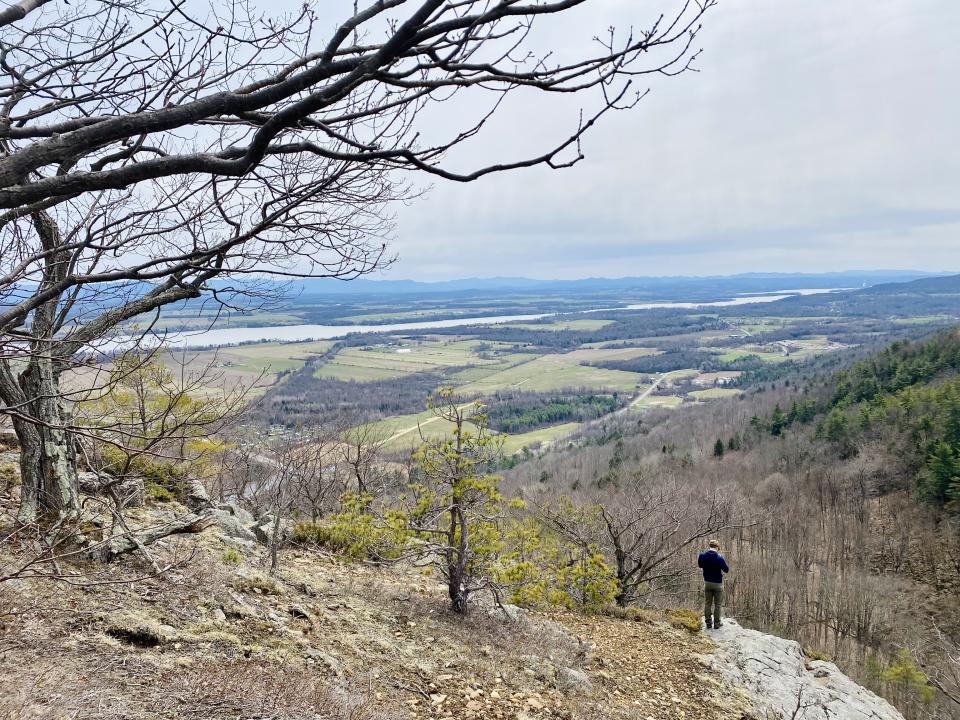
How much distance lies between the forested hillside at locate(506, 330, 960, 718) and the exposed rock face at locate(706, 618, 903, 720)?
17.8 feet

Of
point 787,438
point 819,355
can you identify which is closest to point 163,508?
point 787,438

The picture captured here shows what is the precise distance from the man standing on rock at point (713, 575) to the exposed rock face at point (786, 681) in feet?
1.03

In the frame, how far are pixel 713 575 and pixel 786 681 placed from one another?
6.58ft

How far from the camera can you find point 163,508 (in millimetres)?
11070

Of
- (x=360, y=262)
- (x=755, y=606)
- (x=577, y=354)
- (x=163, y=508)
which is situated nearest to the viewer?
(x=360, y=262)

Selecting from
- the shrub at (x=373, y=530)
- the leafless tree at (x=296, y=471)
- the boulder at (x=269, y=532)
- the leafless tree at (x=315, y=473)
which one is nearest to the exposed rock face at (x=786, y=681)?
the shrub at (x=373, y=530)

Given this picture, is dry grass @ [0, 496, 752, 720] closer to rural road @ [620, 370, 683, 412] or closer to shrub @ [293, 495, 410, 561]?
shrub @ [293, 495, 410, 561]

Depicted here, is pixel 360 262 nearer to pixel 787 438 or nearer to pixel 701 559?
pixel 701 559

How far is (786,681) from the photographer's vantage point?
10.1 meters

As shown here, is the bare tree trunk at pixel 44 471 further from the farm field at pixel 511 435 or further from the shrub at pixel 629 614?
the farm field at pixel 511 435

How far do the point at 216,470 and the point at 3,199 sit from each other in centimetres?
1326

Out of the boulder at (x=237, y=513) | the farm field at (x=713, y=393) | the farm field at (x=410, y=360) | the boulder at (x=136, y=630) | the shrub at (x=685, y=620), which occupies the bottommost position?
the farm field at (x=713, y=393)

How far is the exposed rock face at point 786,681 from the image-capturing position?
946cm

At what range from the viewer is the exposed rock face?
372 inches
